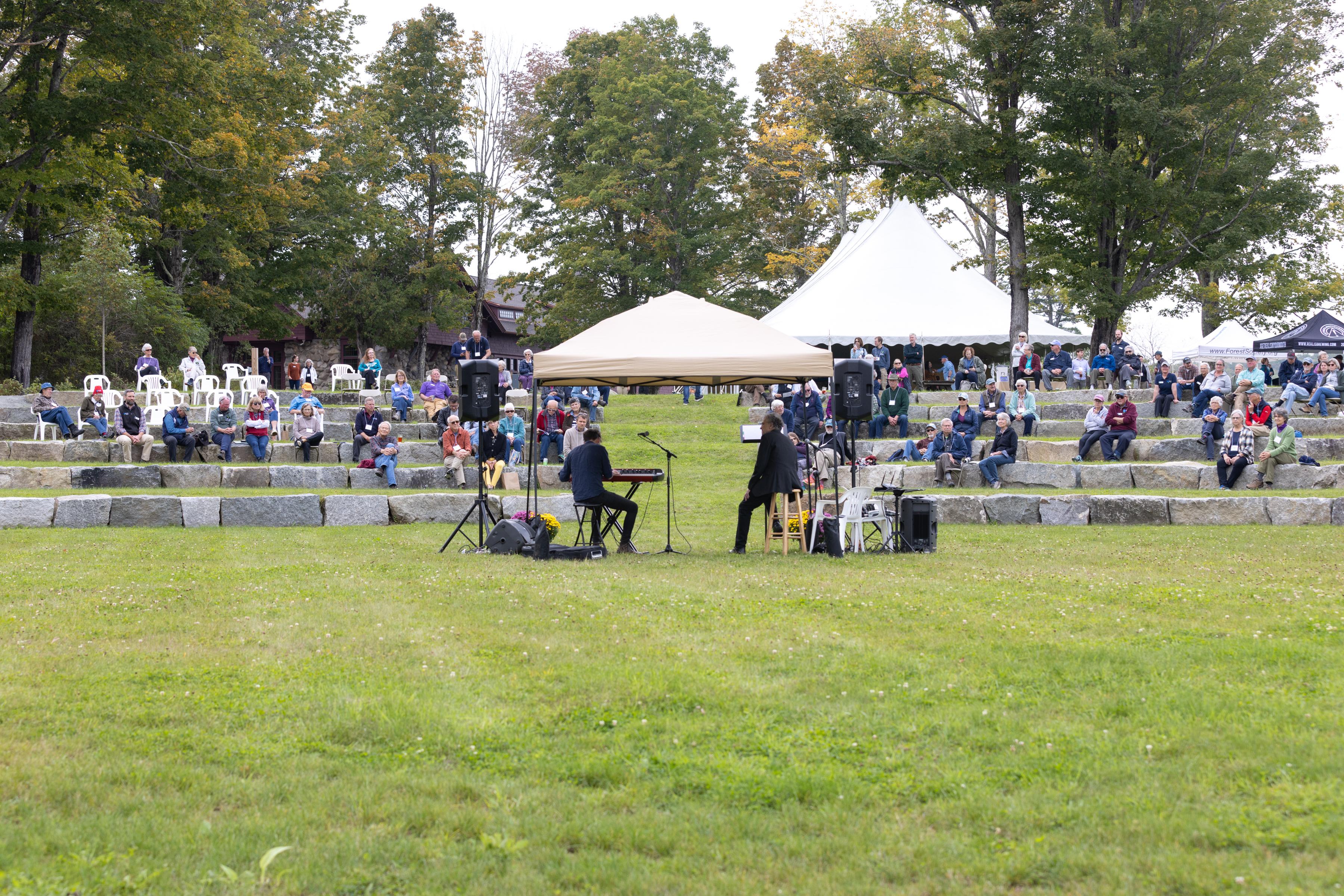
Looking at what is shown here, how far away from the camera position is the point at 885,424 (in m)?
20.0

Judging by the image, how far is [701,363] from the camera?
1076 centimetres

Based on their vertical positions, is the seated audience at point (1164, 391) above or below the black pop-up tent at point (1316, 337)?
below

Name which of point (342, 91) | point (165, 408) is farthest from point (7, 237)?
point (342, 91)

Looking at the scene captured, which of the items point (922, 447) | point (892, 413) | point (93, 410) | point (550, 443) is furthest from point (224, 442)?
point (922, 447)

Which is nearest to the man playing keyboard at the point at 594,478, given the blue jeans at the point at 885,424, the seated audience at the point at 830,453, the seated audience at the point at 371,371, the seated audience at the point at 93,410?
the seated audience at the point at 830,453

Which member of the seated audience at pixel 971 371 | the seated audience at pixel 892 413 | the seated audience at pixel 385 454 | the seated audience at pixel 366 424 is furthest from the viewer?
the seated audience at pixel 971 371

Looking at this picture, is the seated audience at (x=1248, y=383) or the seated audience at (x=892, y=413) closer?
Result: the seated audience at (x=1248, y=383)

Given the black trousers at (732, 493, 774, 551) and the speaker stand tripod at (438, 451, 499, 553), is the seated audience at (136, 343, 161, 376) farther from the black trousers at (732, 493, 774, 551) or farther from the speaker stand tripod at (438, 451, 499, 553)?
the black trousers at (732, 493, 774, 551)

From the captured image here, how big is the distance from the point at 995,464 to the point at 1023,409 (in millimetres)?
3754

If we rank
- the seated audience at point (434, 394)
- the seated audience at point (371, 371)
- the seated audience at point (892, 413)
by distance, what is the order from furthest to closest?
the seated audience at point (371, 371) → the seated audience at point (434, 394) → the seated audience at point (892, 413)

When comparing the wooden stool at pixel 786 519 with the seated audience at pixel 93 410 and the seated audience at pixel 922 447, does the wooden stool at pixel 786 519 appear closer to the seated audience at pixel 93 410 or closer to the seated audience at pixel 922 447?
the seated audience at pixel 922 447

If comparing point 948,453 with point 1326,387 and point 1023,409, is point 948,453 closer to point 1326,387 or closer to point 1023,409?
point 1023,409

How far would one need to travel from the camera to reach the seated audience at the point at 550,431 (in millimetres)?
18125

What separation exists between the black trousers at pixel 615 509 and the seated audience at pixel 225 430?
904 cm
